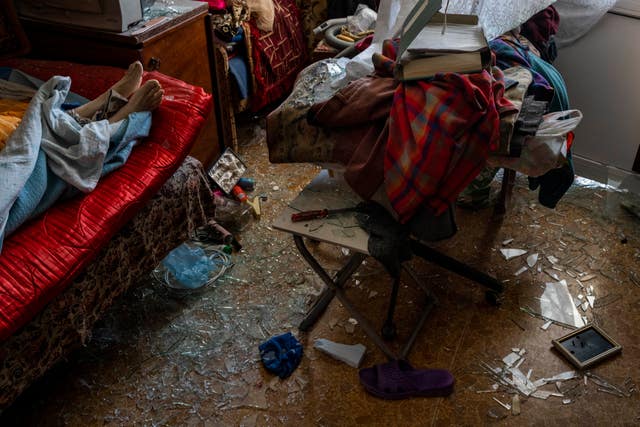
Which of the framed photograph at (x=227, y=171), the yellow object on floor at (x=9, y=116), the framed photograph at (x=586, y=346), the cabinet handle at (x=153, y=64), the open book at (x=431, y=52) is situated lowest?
the framed photograph at (x=586, y=346)

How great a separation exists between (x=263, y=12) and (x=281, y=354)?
72.4 inches

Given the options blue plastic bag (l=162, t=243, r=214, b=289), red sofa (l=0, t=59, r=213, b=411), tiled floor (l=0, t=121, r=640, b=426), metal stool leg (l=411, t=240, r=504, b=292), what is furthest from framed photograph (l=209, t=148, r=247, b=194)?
metal stool leg (l=411, t=240, r=504, b=292)

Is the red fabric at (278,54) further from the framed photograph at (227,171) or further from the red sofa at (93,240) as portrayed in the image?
the red sofa at (93,240)

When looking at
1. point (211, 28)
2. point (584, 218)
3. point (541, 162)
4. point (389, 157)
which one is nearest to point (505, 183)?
point (584, 218)

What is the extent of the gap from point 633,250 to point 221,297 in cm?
165

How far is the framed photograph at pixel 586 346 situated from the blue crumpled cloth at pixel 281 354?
0.86m

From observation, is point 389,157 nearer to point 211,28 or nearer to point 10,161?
point 10,161

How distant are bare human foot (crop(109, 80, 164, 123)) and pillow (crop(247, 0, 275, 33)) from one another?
4.11 feet

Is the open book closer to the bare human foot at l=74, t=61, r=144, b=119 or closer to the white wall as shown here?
the bare human foot at l=74, t=61, r=144, b=119

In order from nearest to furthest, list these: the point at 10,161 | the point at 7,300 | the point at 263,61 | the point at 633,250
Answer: the point at 7,300, the point at 10,161, the point at 633,250, the point at 263,61

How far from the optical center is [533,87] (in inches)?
77.3

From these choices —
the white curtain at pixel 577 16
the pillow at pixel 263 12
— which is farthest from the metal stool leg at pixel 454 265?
the pillow at pixel 263 12

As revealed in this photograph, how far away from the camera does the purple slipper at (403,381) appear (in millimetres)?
1680

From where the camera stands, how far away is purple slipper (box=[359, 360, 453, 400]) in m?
1.68
